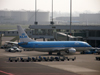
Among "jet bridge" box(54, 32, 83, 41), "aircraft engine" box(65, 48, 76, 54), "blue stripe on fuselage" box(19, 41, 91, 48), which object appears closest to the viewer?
"blue stripe on fuselage" box(19, 41, 91, 48)

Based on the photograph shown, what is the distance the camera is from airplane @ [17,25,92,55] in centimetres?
7775

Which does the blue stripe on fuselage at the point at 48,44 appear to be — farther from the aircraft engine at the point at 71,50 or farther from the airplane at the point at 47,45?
the aircraft engine at the point at 71,50

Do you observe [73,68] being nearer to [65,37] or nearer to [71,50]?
[71,50]

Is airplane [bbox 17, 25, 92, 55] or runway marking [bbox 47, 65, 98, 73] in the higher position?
→ airplane [bbox 17, 25, 92, 55]

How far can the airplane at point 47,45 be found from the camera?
77.8 metres

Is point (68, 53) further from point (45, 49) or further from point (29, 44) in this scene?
point (29, 44)

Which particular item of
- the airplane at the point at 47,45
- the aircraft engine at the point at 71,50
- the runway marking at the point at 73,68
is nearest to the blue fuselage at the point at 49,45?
the airplane at the point at 47,45

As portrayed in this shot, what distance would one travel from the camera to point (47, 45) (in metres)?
78.5

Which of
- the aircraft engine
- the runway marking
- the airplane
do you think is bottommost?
the runway marking

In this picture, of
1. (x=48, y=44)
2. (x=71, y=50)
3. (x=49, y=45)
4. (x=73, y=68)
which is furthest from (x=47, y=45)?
(x=73, y=68)

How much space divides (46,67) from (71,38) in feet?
118

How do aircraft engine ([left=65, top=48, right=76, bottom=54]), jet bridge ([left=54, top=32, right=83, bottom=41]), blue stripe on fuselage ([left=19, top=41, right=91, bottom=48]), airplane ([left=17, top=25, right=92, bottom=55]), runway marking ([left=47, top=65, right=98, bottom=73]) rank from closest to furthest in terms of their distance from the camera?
runway marking ([left=47, top=65, right=98, bottom=73])
blue stripe on fuselage ([left=19, top=41, right=91, bottom=48])
airplane ([left=17, top=25, right=92, bottom=55])
aircraft engine ([left=65, top=48, right=76, bottom=54])
jet bridge ([left=54, top=32, right=83, bottom=41])

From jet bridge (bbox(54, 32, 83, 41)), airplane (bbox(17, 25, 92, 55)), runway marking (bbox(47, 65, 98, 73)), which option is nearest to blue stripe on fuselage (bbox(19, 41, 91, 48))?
airplane (bbox(17, 25, 92, 55))

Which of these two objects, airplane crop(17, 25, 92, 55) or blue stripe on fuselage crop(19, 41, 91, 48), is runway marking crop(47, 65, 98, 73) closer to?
airplane crop(17, 25, 92, 55)
